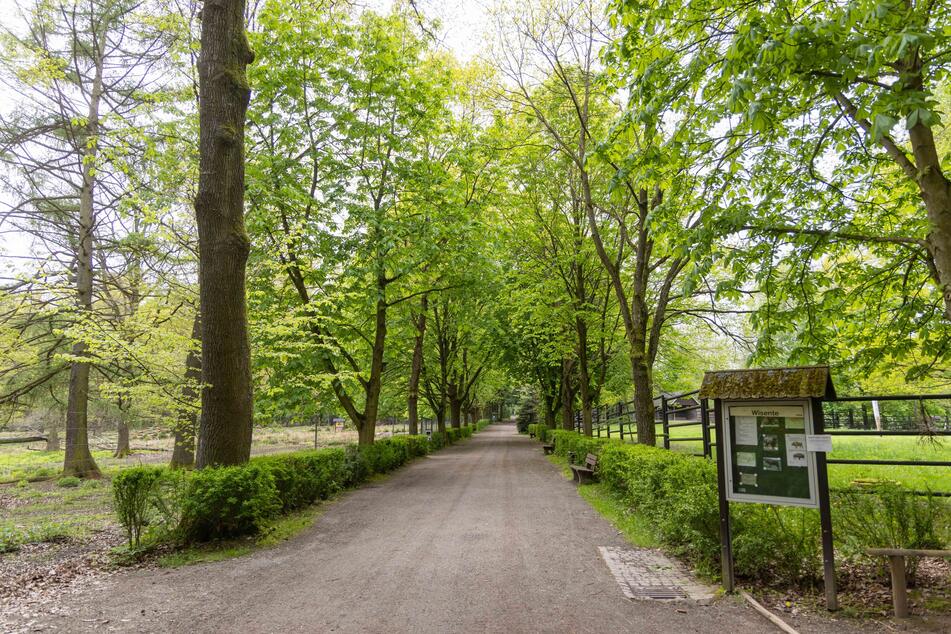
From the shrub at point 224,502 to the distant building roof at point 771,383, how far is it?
5.94 metres

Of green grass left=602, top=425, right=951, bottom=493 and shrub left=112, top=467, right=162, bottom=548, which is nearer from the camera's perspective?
green grass left=602, top=425, right=951, bottom=493

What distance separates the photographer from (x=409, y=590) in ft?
16.2

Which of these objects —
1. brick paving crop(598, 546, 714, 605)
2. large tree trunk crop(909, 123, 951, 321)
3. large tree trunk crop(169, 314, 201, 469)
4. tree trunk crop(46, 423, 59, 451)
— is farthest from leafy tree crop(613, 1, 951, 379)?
tree trunk crop(46, 423, 59, 451)

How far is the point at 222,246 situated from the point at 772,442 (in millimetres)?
7402

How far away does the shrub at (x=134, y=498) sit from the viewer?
6375 mm

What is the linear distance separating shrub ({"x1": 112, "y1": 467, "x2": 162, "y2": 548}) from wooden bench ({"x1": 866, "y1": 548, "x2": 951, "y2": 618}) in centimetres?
778

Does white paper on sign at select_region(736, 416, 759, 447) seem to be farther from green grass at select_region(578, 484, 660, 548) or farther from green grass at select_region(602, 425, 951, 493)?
green grass at select_region(578, 484, 660, 548)

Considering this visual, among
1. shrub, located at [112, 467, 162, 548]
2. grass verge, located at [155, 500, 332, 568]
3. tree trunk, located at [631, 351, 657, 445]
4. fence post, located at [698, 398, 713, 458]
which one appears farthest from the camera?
tree trunk, located at [631, 351, 657, 445]

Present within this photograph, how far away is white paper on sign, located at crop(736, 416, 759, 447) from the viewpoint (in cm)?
463

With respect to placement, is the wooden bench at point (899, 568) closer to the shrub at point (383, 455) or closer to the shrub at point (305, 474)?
the shrub at point (305, 474)

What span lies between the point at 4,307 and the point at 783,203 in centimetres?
1771

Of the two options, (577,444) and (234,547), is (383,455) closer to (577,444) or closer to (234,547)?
(577,444)

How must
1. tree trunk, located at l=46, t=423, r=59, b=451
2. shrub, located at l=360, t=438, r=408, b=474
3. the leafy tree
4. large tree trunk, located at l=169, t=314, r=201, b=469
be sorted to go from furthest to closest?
tree trunk, located at l=46, t=423, r=59, b=451 < shrub, located at l=360, t=438, r=408, b=474 < large tree trunk, located at l=169, t=314, r=201, b=469 < the leafy tree

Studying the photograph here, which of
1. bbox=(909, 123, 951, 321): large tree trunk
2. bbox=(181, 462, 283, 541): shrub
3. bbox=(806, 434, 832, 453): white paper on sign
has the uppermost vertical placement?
bbox=(909, 123, 951, 321): large tree trunk
